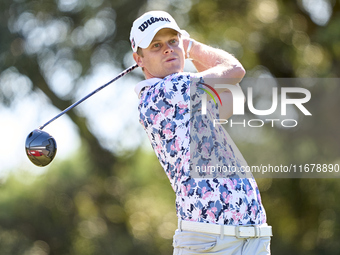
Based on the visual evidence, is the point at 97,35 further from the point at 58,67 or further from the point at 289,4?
the point at 289,4

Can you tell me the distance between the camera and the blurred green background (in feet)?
21.4

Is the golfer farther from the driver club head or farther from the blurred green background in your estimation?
the blurred green background

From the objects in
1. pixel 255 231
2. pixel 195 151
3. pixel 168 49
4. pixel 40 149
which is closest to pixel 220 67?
pixel 168 49

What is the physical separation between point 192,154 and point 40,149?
2.08ft

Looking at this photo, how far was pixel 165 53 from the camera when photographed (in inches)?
83.8

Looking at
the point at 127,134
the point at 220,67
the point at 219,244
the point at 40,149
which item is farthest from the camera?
the point at 127,134

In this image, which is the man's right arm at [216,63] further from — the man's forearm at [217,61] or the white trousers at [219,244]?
the white trousers at [219,244]

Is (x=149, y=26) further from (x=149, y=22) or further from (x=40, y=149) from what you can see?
(x=40, y=149)

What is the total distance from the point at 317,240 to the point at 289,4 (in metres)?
2.49

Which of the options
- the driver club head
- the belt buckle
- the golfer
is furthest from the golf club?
the belt buckle

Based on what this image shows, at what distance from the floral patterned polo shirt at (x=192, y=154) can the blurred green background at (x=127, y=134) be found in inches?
164

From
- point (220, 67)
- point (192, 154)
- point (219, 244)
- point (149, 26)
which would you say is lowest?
point (219, 244)

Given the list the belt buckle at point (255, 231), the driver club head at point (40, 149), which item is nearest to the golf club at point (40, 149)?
the driver club head at point (40, 149)

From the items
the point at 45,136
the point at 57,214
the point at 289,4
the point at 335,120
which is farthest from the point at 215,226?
the point at 57,214
